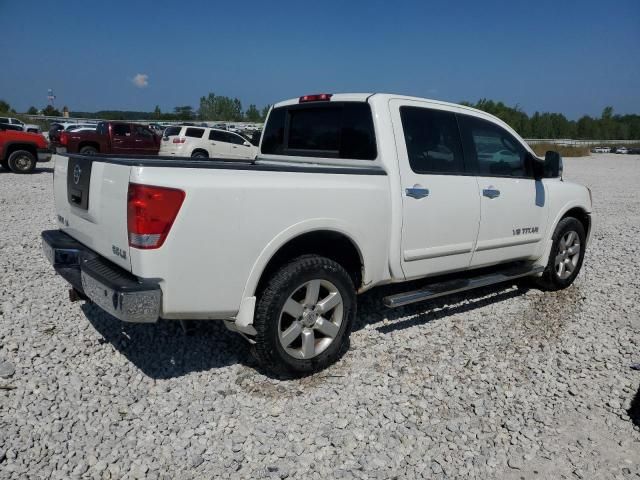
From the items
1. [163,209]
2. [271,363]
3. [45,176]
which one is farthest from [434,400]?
[45,176]

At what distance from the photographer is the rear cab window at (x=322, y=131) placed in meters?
3.92

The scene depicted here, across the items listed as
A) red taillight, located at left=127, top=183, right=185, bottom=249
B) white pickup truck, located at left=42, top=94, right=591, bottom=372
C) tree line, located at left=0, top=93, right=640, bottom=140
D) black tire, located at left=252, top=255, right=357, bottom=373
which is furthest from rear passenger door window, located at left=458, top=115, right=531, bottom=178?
tree line, located at left=0, top=93, right=640, bottom=140

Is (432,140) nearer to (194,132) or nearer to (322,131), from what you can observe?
(322,131)

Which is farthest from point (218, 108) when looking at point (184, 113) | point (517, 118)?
point (517, 118)

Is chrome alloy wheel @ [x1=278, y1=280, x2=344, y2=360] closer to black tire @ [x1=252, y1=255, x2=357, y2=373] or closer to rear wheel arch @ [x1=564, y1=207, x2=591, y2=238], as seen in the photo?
black tire @ [x1=252, y1=255, x2=357, y2=373]

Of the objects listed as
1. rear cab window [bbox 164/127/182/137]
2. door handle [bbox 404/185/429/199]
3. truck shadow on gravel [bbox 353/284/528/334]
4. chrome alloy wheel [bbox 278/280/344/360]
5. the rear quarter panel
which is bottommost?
truck shadow on gravel [bbox 353/284/528/334]

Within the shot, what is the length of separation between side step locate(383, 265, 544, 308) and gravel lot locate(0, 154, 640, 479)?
385 mm

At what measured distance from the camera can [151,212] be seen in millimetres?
2639

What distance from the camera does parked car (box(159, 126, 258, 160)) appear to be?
19.9 metres

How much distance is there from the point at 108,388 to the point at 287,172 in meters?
1.82

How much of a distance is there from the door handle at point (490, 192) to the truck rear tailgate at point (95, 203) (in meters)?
2.96

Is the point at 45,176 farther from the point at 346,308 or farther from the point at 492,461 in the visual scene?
the point at 492,461

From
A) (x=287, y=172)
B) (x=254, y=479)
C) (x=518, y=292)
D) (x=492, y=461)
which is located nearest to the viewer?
(x=254, y=479)

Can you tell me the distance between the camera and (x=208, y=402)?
124 inches
